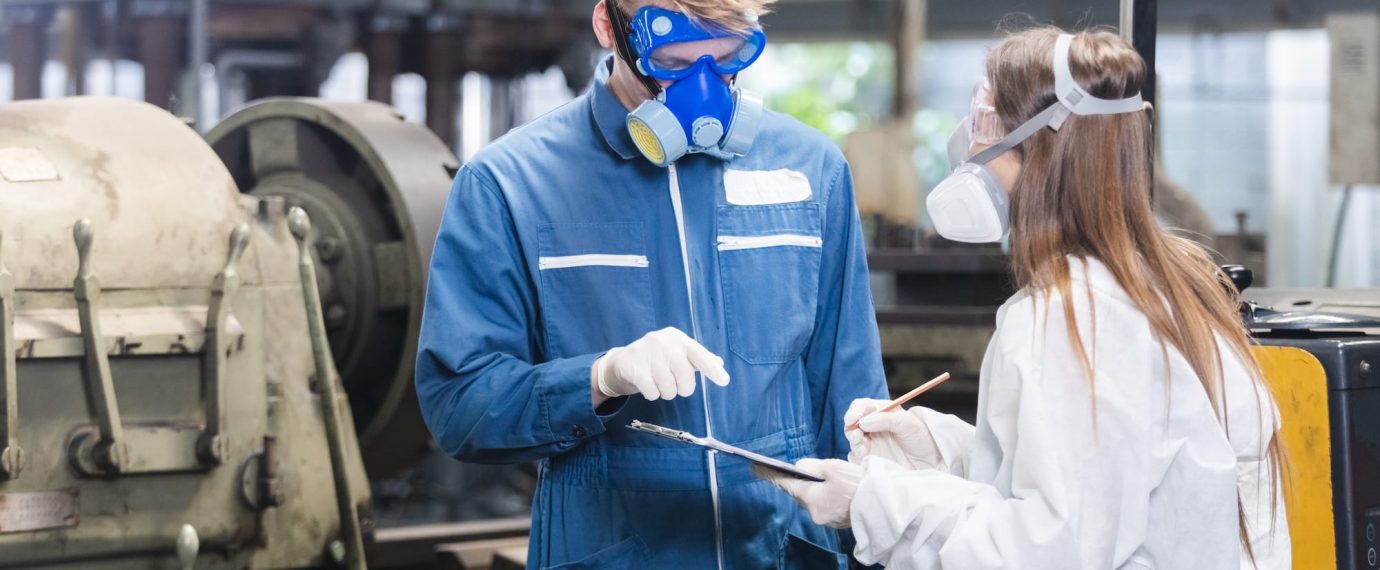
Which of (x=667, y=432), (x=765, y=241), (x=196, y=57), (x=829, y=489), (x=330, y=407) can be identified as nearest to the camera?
(x=829, y=489)

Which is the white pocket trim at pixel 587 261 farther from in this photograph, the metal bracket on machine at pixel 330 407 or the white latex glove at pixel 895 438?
the metal bracket on machine at pixel 330 407

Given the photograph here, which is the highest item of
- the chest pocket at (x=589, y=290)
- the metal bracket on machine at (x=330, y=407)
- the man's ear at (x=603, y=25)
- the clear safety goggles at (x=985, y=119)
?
the man's ear at (x=603, y=25)

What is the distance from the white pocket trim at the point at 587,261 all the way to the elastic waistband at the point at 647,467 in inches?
8.8

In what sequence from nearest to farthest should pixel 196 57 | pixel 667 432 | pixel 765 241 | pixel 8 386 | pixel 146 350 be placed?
1. pixel 667 432
2. pixel 765 241
3. pixel 8 386
4. pixel 146 350
5. pixel 196 57

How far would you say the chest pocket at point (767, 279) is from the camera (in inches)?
71.7

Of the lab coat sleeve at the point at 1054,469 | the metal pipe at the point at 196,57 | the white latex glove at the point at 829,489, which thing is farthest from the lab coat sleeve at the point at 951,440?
the metal pipe at the point at 196,57

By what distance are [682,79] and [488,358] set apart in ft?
1.40

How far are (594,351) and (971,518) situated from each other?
61 centimetres

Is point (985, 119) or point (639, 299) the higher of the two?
point (985, 119)

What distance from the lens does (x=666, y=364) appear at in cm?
153

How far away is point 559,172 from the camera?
183cm

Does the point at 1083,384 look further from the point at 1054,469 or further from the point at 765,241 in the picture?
the point at 765,241

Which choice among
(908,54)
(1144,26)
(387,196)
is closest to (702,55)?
(1144,26)

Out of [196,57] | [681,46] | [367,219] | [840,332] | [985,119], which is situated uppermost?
[196,57]
